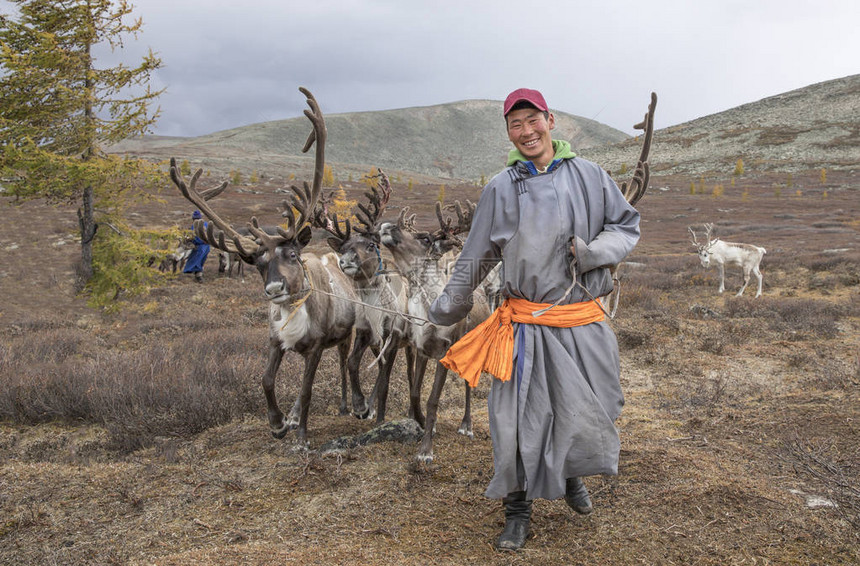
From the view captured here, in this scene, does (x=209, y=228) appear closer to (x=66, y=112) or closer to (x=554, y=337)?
(x=554, y=337)

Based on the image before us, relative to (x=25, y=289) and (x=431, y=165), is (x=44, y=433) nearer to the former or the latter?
(x=25, y=289)

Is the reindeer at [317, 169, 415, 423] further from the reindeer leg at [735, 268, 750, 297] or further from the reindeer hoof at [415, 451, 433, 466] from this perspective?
the reindeer leg at [735, 268, 750, 297]

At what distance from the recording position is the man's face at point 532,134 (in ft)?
10.4

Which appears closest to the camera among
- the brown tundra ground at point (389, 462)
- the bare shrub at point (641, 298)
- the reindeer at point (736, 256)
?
the brown tundra ground at point (389, 462)

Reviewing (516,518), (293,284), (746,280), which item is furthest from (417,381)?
(746,280)

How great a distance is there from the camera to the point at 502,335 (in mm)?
3199

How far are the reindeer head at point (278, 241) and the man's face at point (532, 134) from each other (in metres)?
1.89

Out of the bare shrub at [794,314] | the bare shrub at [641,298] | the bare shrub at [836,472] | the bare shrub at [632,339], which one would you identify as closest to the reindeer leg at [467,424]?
the bare shrub at [836,472]

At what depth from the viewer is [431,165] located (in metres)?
170

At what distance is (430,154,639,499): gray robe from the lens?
9.81ft

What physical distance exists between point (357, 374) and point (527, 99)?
3.65 metres

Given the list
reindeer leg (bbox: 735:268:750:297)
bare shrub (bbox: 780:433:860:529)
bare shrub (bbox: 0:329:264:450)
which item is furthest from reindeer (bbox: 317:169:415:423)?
reindeer leg (bbox: 735:268:750:297)

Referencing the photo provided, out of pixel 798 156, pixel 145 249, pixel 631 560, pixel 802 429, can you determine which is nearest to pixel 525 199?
pixel 631 560

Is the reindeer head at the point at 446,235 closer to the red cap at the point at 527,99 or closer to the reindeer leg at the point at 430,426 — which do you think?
the reindeer leg at the point at 430,426
